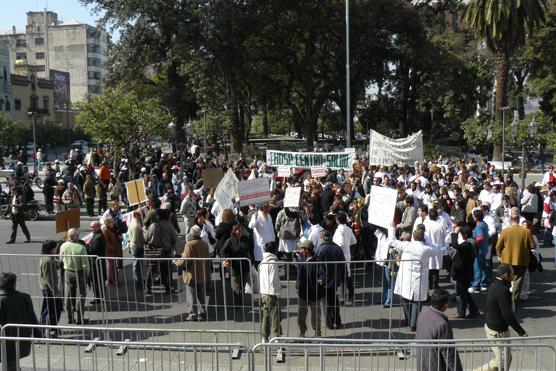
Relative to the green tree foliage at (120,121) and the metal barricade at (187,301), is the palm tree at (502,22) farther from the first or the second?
the metal barricade at (187,301)

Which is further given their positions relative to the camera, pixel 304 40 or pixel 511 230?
pixel 304 40

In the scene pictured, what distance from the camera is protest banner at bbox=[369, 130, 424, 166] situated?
21.7 meters

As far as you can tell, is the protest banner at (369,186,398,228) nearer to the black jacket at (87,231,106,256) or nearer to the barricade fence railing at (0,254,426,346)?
the barricade fence railing at (0,254,426,346)

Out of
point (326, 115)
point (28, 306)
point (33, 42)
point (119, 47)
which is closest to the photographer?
point (28, 306)

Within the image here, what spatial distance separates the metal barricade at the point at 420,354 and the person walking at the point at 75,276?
2980 millimetres

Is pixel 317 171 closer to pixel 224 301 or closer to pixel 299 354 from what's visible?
pixel 224 301

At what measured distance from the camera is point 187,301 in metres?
9.88

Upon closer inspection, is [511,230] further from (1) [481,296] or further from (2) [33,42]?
(2) [33,42]

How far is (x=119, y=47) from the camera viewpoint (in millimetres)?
42031

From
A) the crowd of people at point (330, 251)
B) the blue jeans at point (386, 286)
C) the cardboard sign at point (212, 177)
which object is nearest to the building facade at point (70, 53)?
the cardboard sign at point (212, 177)

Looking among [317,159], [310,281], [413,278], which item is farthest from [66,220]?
[317,159]

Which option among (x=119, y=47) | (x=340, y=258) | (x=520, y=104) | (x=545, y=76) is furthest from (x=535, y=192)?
(x=520, y=104)

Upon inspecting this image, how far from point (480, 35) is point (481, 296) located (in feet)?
86.4

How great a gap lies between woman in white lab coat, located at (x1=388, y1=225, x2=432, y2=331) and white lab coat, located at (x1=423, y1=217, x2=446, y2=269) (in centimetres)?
175
